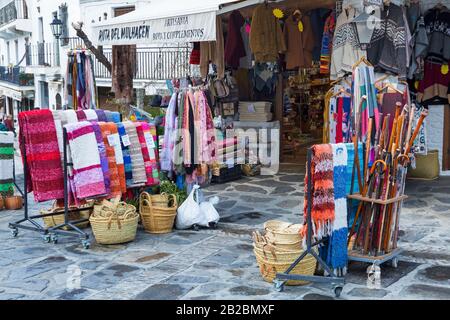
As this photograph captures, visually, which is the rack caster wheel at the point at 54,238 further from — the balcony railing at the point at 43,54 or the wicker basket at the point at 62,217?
the balcony railing at the point at 43,54

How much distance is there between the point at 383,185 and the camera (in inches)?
197

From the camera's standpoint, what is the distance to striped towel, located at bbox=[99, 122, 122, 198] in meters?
6.71

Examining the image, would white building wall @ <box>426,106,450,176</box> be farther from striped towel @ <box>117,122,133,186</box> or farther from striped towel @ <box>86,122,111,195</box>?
striped towel @ <box>86,122,111,195</box>

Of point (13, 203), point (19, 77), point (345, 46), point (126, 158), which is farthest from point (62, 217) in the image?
point (19, 77)

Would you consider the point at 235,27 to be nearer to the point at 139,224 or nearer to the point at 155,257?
the point at 139,224

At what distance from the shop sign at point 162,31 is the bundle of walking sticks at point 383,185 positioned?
301 cm

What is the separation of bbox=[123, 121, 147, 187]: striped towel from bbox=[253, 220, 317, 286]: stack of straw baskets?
2.28 metres

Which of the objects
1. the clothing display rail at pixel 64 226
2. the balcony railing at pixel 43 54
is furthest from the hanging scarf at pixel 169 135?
the balcony railing at pixel 43 54

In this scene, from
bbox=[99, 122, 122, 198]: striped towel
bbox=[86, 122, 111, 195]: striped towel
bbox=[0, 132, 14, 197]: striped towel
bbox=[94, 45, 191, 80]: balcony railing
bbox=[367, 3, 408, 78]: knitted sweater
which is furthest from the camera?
bbox=[94, 45, 191, 80]: balcony railing

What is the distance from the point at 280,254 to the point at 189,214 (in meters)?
2.18

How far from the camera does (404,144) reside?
16.8ft

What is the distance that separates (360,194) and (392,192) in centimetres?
27

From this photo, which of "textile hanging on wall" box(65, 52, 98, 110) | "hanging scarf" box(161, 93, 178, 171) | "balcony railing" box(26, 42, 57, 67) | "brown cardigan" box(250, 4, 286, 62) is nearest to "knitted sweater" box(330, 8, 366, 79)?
"brown cardigan" box(250, 4, 286, 62)
